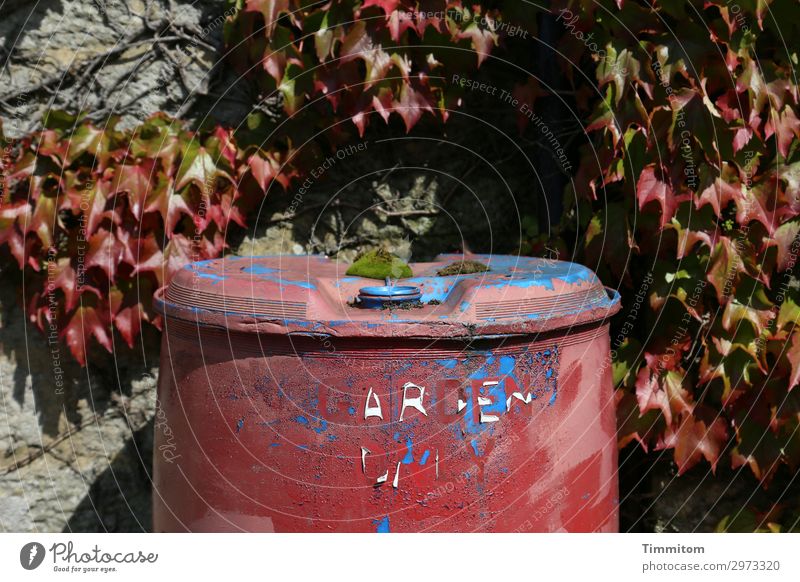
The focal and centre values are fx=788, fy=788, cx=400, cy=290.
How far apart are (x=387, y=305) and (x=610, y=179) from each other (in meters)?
0.90

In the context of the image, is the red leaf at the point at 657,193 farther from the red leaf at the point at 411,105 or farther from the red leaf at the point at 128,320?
the red leaf at the point at 128,320

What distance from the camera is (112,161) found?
2389 mm

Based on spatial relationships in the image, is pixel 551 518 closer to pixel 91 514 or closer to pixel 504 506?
pixel 504 506

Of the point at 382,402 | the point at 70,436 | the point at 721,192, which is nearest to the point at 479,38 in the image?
the point at 721,192

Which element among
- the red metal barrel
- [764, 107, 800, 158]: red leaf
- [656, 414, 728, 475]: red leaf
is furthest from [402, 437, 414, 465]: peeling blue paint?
[764, 107, 800, 158]: red leaf

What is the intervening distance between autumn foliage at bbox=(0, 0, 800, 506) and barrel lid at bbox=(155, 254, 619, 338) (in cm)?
48

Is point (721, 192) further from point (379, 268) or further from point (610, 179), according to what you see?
point (379, 268)

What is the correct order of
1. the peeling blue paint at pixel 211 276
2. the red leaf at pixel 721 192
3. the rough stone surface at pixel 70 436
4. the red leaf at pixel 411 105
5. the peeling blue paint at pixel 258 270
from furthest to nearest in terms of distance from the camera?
the rough stone surface at pixel 70 436, the red leaf at pixel 411 105, the red leaf at pixel 721 192, the peeling blue paint at pixel 258 270, the peeling blue paint at pixel 211 276

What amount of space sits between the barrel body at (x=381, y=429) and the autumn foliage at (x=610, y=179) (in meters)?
0.67

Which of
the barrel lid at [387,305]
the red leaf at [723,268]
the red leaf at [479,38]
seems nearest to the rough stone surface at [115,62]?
the red leaf at [479,38]

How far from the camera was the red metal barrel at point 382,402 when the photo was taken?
1575 mm

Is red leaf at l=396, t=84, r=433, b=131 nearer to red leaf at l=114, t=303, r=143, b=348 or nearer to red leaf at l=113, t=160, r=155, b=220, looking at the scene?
red leaf at l=113, t=160, r=155, b=220

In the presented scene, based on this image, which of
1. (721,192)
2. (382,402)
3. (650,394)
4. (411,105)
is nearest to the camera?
(382,402)

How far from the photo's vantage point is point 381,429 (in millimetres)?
1587
